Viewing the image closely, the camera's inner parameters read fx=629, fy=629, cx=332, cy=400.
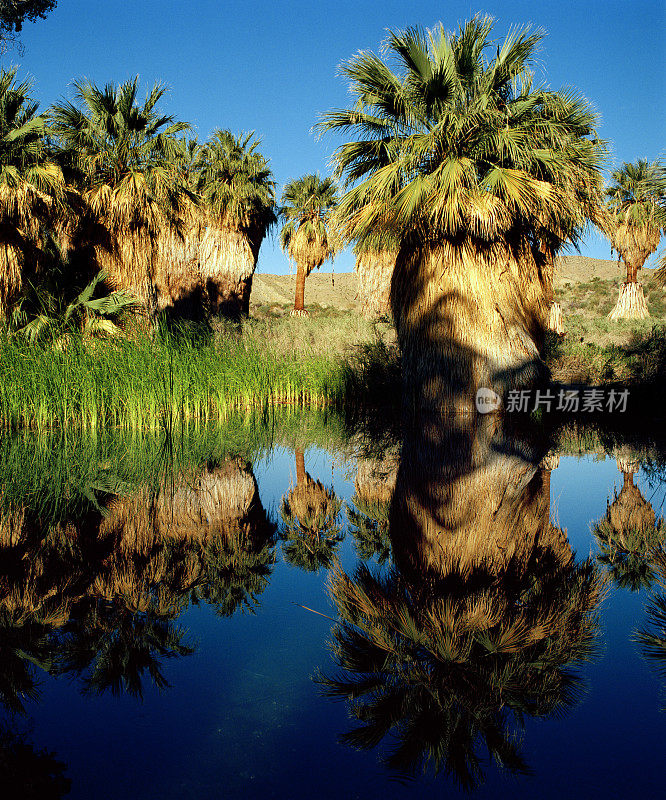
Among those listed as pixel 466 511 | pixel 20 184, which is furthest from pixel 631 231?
pixel 466 511

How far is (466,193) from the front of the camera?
11.2m

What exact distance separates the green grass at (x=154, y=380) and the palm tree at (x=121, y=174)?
20.8ft

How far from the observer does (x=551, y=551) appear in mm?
3486

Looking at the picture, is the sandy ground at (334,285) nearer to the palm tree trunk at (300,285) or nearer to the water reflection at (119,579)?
the palm tree trunk at (300,285)

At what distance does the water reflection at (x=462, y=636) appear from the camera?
177cm

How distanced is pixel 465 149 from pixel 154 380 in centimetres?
720

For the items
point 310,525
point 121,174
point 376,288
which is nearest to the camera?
point 310,525

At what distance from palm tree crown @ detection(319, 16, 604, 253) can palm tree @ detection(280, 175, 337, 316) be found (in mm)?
19578

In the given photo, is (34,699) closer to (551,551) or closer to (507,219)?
(551,551)

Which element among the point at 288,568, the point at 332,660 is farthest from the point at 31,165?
the point at 332,660

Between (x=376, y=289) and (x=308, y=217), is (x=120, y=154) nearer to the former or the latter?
(x=376, y=289)

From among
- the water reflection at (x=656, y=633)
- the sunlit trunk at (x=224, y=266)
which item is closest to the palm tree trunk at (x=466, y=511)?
the water reflection at (x=656, y=633)

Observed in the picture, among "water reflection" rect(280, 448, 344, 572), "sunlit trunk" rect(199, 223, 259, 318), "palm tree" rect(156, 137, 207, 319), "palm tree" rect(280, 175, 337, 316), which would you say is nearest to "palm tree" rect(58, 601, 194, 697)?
"water reflection" rect(280, 448, 344, 572)

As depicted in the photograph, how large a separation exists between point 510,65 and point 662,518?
35.0 ft
